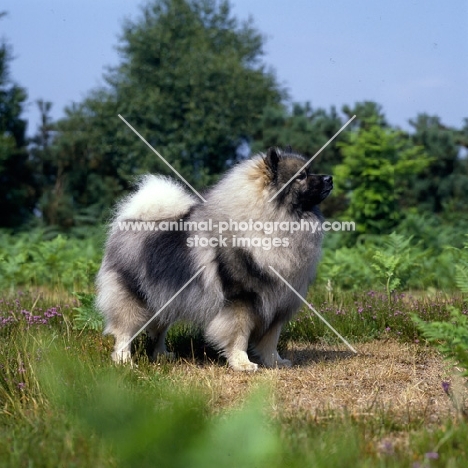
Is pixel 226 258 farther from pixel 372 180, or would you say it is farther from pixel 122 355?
pixel 372 180

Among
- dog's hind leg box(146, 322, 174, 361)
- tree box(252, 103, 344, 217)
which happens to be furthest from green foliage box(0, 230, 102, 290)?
tree box(252, 103, 344, 217)

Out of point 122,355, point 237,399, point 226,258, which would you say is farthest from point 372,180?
point 237,399

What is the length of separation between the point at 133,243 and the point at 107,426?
3689 millimetres

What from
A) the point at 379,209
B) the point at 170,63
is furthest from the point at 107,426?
the point at 170,63

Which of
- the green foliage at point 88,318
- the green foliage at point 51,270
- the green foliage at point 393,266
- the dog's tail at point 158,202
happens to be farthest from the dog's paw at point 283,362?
the green foliage at point 51,270

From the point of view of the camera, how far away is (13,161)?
2002 centimetres

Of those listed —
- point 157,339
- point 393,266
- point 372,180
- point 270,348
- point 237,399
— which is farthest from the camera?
point 372,180

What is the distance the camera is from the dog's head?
4.83 meters

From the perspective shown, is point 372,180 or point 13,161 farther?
point 13,161

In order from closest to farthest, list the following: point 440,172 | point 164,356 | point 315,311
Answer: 1. point 164,356
2. point 315,311
3. point 440,172

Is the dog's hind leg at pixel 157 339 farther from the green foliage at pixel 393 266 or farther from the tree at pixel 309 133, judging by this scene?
the tree at pixel 309 133

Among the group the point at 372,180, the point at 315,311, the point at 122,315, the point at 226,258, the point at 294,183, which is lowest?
the point at 122,315

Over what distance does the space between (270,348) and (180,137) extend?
1920 cm

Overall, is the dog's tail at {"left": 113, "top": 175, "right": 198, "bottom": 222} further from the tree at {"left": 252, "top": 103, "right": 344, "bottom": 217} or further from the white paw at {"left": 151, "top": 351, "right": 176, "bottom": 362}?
the tree at {"left": 252, "top": 103, "right": 344, "bottom": 217}
